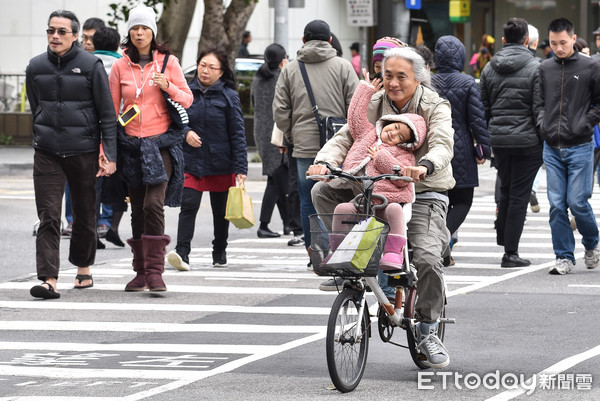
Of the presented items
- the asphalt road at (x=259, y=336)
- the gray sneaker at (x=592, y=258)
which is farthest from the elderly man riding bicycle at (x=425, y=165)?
the gray sneaker at (x=592, y=258)

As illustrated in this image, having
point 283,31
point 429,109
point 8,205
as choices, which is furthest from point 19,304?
point 283,31

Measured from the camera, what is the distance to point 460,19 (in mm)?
36594

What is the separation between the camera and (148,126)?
10078 mm

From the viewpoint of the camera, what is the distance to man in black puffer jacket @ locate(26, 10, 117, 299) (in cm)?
981

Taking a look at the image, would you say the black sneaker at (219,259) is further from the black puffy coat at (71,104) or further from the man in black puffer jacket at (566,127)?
the man in black puffer jacket at (566,127)

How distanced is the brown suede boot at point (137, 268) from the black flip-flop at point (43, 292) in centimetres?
64

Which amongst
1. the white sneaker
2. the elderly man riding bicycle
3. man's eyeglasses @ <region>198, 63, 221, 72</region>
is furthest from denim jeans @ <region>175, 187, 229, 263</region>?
the elderly man riding bicycle

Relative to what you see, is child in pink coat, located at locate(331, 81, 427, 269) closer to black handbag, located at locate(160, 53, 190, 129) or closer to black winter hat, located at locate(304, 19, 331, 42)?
black handbag, located at locate(160, 53, 190, 129)

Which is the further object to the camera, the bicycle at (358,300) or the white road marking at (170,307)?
the white road marking at (170,307)

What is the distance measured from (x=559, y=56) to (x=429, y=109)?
4.14 metres

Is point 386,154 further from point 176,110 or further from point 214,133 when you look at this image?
point 214,133

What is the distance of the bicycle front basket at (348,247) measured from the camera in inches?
254

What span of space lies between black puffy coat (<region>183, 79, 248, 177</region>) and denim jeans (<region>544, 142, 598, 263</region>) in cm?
255

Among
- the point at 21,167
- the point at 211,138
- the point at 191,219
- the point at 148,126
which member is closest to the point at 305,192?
the point at 211,138
